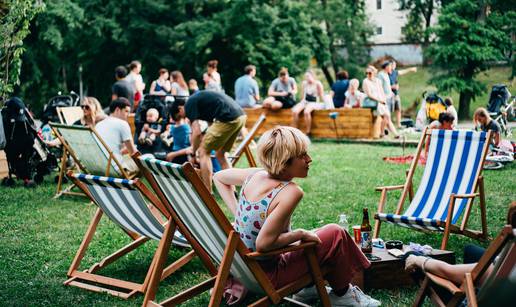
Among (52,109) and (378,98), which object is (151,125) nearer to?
(52,109)

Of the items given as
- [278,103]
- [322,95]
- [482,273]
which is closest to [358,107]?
[322,95]

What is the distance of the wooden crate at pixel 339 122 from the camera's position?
1419 cm

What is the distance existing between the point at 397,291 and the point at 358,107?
10.7 meters

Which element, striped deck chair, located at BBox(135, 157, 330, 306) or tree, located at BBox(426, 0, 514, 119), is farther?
tree, located at BBox(426, 0, 514, 119)

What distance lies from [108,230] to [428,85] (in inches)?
704

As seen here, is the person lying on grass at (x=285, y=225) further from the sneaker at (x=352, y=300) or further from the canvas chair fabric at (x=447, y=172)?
the canvas chair fabric at (x=447, y=172)

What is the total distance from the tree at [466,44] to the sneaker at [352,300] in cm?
1748

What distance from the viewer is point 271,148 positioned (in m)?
3.94

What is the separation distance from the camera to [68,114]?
35.8ft

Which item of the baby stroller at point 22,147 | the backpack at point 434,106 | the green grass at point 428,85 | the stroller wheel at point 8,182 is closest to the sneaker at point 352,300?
the baby stroller at point 22,147

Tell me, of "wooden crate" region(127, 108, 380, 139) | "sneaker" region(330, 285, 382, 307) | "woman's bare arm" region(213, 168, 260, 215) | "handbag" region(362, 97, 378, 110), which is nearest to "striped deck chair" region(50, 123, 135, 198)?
"woman's bare arm" region(213, 168, 260, 215)

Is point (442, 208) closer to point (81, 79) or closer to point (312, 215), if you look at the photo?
point (312, 215)

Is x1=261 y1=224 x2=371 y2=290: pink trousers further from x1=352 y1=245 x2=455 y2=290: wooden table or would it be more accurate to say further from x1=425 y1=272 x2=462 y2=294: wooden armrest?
x1=425 y1=272 x2=462 y2=294: wooden armrest

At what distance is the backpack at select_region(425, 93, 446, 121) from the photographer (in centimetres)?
1423
